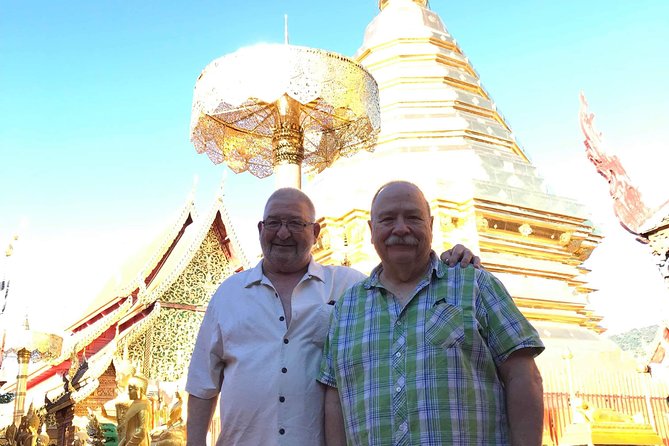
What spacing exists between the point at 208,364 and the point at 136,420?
10.9 feet

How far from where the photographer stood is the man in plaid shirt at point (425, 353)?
146cm

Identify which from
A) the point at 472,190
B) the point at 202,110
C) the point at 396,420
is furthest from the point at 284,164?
the point at 472,190

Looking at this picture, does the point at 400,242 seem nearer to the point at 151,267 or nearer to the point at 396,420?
the point at 396,420

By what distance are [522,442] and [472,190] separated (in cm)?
820

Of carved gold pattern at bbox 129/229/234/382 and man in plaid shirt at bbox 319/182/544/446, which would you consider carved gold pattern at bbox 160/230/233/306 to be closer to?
carved gold pattern at bbox 129/229/234/382

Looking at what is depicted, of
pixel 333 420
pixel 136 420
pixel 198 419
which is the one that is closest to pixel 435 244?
pixel 136 420

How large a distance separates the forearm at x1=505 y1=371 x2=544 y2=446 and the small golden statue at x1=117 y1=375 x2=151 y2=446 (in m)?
3.82

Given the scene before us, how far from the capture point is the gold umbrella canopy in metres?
4.30

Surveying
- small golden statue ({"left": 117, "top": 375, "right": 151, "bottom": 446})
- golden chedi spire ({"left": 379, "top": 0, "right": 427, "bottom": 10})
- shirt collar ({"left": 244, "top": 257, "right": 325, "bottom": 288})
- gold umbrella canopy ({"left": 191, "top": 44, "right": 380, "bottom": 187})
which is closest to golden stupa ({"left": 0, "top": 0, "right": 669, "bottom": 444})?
golden chedi spire ({"left": 379, "top": 0, "right": 427, "bottom": 10})

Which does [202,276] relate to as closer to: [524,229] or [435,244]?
[435,244]

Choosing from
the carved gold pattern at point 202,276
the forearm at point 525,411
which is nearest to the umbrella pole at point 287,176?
the forearm at point 525,411

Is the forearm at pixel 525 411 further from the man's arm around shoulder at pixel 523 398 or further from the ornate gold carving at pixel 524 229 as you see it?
the ornate gold carving at pixel 524 229

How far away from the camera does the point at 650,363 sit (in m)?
8.34

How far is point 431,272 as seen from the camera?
1615 millimetres
